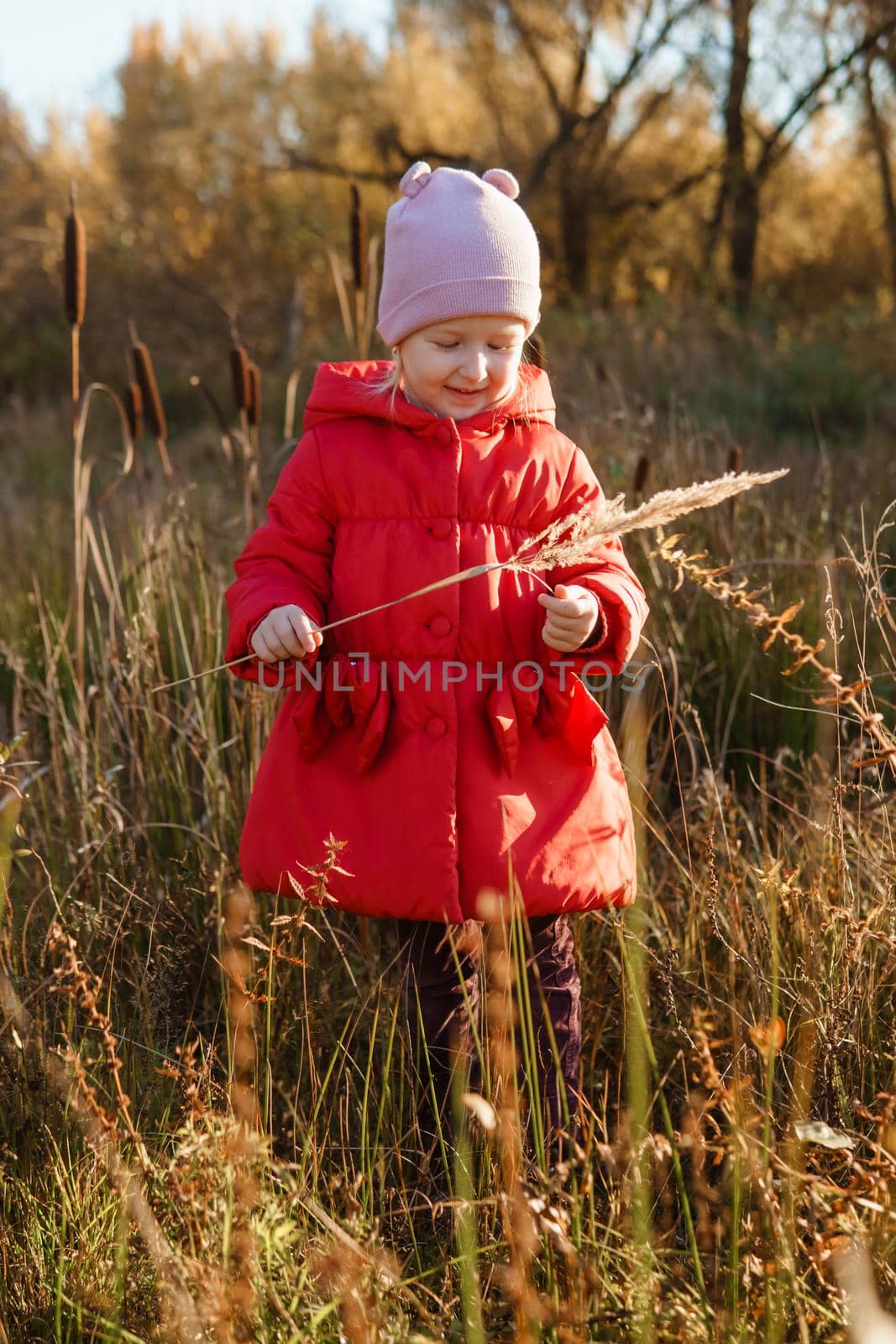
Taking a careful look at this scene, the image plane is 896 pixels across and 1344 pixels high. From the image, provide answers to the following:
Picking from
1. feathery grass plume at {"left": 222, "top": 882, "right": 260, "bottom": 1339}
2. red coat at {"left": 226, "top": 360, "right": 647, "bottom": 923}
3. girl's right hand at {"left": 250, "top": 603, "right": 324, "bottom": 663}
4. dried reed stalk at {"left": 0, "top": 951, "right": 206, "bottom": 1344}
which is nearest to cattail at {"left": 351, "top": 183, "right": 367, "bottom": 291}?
red coat at {"left": 226, "top": 360, "right": 647, "bottom": 923}

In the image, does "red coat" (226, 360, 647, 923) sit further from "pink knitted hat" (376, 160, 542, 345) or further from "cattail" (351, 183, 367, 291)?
"cattail" (351, 183, 367, 291)

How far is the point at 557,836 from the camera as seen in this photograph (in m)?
1.80

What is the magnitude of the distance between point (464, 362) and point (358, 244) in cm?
80

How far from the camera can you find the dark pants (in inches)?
74.3

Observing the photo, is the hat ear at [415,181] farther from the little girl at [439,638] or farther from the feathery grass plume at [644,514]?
the feathery grass plume at [644,514]

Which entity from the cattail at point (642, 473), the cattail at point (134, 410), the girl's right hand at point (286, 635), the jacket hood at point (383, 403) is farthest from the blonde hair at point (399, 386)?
the cattail at point (134, 410)

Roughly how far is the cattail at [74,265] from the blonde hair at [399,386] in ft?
2.45

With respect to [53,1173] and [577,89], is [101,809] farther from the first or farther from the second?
[577,89]

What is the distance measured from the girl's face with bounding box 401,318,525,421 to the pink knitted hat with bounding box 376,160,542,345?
2 cm

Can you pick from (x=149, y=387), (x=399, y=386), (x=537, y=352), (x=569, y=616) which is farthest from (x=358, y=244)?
(x=569, y=616)

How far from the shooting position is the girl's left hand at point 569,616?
1.65 m

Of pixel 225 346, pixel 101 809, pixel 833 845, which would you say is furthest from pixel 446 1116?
pixel 225 346

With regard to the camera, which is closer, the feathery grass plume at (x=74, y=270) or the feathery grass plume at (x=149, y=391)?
the feathery grass plume at (x=74, y=270)

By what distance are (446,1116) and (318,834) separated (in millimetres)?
514
